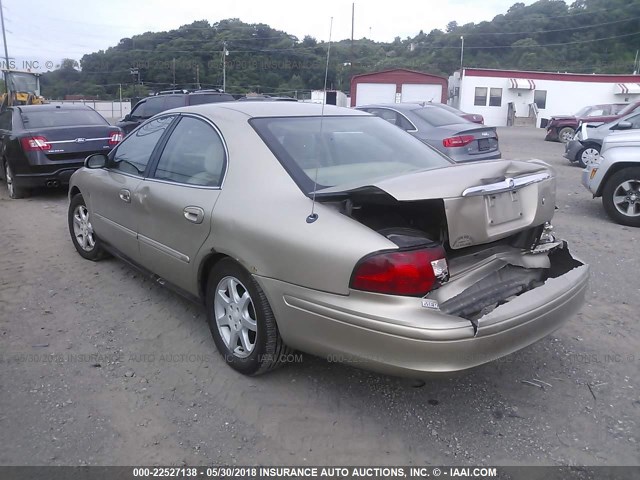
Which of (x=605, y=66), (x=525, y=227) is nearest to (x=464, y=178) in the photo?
(x=525, y=227)

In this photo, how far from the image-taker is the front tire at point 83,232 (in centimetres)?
530

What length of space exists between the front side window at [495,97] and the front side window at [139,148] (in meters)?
38.6

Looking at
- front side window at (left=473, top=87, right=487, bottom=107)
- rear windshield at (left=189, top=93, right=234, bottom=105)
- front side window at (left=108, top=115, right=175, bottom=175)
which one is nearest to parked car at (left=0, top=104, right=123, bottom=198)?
rear windshield at (left=189, top=93, right=234, bottom=105)

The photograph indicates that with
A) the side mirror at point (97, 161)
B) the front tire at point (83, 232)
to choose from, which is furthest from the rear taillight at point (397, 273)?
the front tire at point (83, 232)

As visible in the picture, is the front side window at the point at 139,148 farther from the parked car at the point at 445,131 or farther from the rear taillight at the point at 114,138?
the parked car at the point at 445,131

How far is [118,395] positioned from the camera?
3143mm

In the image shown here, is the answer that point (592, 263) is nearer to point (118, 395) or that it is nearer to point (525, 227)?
point (525, 227)

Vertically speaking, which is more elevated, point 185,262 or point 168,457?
point 185,262

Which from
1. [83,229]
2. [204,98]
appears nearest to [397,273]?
[83,229]

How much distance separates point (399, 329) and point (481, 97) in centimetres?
4011

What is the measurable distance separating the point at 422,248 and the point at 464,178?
1.43ft

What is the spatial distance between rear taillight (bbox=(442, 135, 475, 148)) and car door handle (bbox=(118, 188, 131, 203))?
6198mm

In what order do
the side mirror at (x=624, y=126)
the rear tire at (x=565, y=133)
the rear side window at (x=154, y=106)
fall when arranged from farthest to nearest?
the rear tire at (x=565, y=133), the rear side window at (x=154, y=106), the side mirror at (x=624, y=126)

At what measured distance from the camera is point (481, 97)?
129ft
